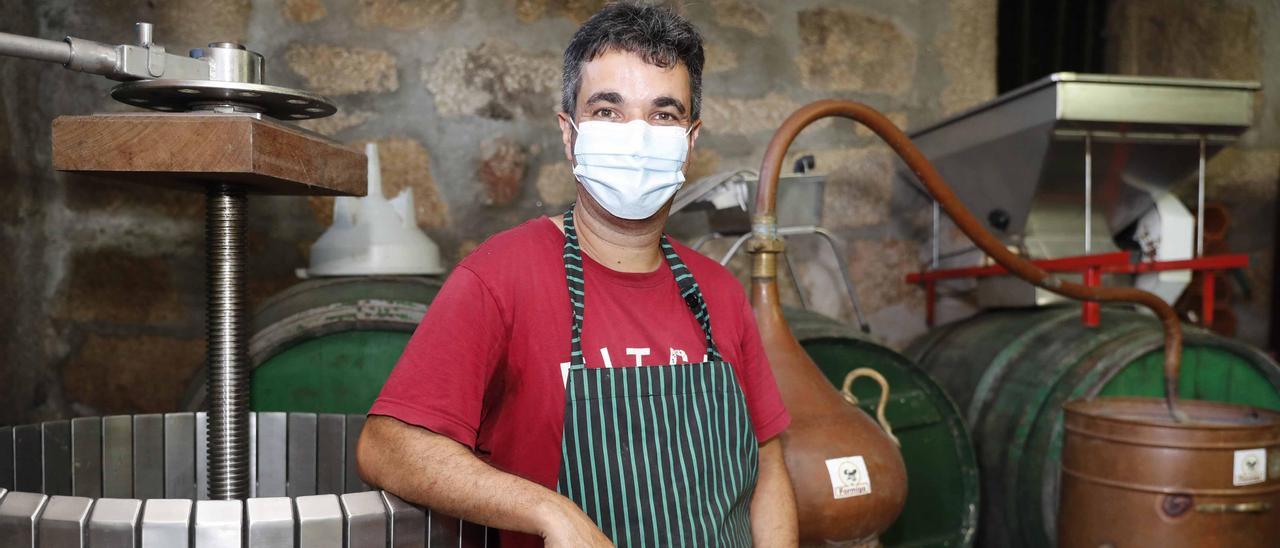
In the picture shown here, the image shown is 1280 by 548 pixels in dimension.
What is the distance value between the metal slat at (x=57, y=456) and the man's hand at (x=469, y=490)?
2.78 feet

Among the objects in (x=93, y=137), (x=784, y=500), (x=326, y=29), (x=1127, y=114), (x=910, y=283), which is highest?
(x=326, y=29)

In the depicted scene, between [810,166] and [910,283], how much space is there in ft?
3.73

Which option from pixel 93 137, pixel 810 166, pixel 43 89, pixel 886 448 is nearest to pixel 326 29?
pixel 43 89

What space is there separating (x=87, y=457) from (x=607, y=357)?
1.06 metres

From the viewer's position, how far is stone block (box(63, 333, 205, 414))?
303 centimetres

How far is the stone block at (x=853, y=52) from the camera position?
12.2 feet

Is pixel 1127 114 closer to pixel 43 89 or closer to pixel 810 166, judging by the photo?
pixel 810 166

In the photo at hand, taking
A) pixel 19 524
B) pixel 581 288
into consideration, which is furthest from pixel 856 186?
pixel 19 524

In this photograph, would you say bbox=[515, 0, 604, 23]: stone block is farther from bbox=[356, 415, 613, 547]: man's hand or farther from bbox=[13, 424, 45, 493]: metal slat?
bbox=[356, 415, 613, 547]: man's hand

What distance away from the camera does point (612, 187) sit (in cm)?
151

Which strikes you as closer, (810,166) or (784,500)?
(784,500)

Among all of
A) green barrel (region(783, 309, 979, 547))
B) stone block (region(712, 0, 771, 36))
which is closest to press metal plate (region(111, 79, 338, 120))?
green barrel (region(783, 309, 979, 547))

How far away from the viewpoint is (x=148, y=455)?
6.03 ft

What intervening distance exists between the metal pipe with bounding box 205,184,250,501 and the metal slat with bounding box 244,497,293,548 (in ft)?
1.87
